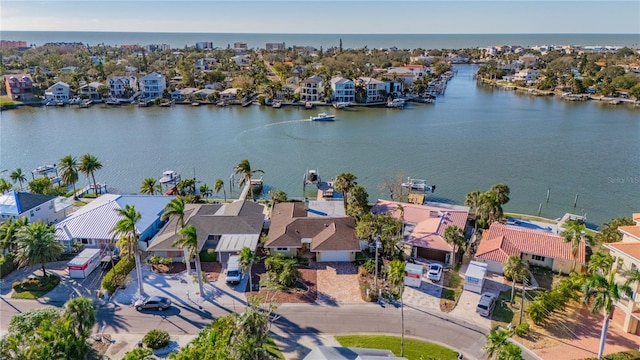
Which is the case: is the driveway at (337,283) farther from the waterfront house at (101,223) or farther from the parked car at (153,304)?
the waterfront house at (101,223)

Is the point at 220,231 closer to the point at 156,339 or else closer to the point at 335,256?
the point at 335,256

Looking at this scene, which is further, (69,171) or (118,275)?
(69,171)

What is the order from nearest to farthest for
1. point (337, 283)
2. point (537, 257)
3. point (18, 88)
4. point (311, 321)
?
1. point (311, 321)
2. point (337, 283)
3. point (537, 257)
4. point (18, 88)

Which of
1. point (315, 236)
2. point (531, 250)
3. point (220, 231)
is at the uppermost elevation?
point (220, 231)

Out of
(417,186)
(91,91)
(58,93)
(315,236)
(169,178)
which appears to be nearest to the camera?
(315,236)

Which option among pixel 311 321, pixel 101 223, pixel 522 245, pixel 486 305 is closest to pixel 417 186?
pixel 522 245

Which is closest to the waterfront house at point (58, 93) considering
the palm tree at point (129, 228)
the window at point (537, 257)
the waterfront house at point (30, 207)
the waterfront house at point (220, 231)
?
the waterfront house at point (30, 207)
